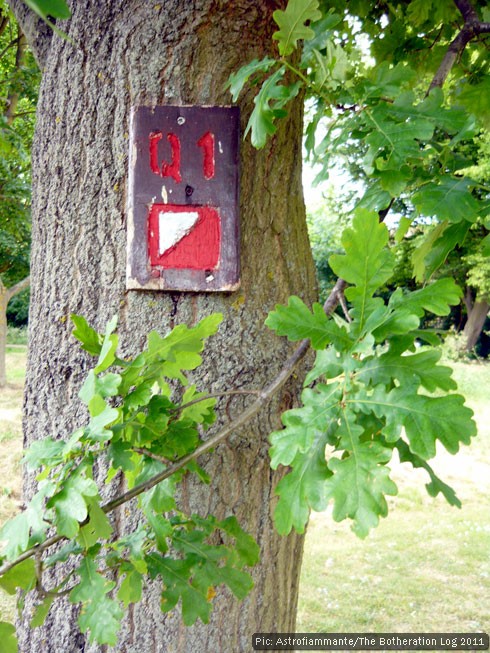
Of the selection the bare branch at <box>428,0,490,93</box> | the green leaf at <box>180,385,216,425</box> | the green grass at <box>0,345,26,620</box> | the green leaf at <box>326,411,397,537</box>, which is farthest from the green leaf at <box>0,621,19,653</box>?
the bare branch at <box>428,0,490,93</box>

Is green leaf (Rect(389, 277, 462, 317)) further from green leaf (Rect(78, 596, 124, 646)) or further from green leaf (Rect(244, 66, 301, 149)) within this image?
green leaf (Rect(78, 596, 124, 646))

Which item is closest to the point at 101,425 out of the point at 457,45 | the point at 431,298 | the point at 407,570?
the point at 431,298

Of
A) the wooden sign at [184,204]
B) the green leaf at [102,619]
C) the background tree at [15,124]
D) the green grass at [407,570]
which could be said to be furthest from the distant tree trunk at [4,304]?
the green leaf at [102,619]

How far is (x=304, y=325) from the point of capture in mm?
938

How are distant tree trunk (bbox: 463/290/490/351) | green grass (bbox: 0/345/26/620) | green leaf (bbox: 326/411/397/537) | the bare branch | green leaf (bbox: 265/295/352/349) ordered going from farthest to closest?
distant tree trunk (bbox: 463/290/490/351) < green grass (bbox: 0/345/26/620) < the bare branch < green leaf (bbox: 265/295/352/349) < green leaf (bbox: 326/411/397/537)

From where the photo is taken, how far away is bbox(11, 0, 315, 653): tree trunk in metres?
1.42

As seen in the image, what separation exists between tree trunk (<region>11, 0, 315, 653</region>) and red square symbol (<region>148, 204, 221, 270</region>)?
3.1 inches

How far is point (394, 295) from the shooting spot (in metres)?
0.91

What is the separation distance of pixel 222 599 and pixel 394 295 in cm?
91

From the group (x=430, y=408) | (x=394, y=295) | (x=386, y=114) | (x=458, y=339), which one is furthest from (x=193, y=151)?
(x=458, y=339)

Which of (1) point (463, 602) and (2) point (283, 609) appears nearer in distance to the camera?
(2) point (283, 609)

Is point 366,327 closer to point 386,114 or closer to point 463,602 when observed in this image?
point 386,114

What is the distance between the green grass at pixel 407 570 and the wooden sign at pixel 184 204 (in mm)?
2615

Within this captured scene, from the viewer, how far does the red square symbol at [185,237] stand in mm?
1392
